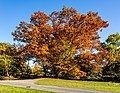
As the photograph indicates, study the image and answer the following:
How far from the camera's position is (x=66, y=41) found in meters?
42.4

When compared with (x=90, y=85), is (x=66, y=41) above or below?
above

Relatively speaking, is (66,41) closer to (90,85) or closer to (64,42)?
(64,42)

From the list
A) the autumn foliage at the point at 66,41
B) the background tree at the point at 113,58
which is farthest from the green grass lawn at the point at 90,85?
the background tree at the point at 113,58

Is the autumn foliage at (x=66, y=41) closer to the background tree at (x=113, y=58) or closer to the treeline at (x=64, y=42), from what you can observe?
the treeline at (x=64, y=42)

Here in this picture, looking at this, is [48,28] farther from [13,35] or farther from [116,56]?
[116,56]

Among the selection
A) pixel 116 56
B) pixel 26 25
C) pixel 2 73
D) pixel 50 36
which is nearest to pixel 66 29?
pixel 50 36

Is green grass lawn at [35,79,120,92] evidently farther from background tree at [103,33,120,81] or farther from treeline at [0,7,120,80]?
background tree at [103,33,120,81]

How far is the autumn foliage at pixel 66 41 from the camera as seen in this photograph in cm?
4222

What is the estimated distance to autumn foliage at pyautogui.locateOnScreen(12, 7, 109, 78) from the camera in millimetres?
42219

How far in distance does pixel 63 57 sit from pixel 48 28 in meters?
5.23

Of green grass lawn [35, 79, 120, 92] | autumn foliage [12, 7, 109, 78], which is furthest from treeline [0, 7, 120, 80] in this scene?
green grass lawn [35, 79, 120, 92]

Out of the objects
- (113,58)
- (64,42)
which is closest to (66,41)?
(64,42)

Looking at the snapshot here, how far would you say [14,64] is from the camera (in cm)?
5388

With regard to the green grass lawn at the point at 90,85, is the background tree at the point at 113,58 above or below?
above
